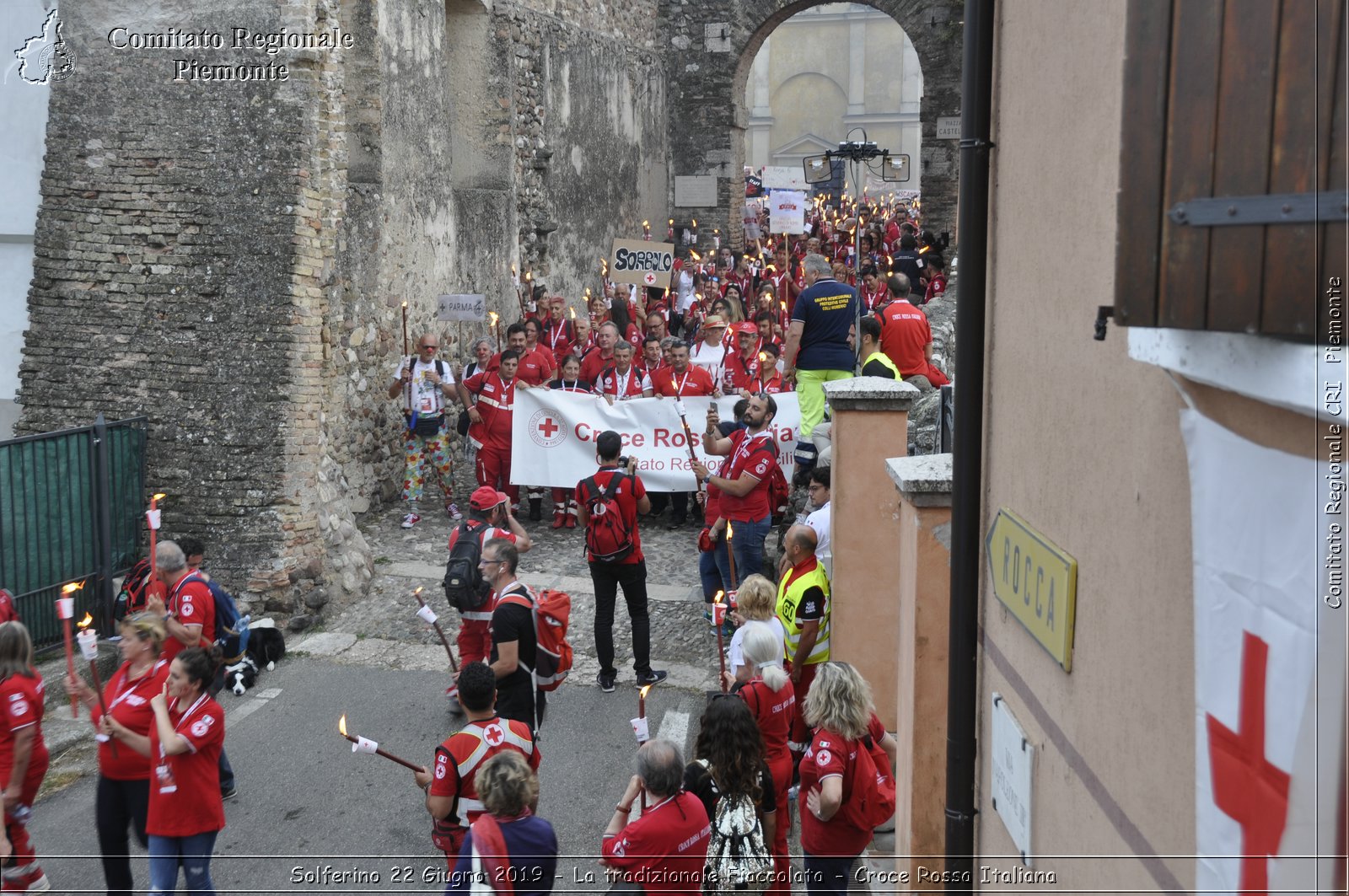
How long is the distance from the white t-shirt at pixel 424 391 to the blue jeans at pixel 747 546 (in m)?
4.27

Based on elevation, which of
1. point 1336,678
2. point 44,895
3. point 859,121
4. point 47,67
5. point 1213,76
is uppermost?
point 859,121

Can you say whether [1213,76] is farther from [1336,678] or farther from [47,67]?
[47,67]

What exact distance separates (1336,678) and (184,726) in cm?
452

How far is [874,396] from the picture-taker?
7.07 meters

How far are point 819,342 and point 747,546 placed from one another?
2.64 metres

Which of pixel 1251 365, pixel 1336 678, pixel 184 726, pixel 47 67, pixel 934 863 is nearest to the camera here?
pixel 1336 678

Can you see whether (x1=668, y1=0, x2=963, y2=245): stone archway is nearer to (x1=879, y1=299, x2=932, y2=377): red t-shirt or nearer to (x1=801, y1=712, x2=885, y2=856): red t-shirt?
(x1=879, y1=299, x2=932, y2=377): red t-shirt

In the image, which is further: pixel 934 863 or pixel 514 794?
pixel 934 863

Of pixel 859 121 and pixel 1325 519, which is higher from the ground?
pixel 859 121

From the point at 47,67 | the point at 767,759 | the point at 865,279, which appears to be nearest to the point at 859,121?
the point at 865,279

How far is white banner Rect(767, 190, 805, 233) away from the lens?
16547mm

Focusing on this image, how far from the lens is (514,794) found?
4.22 m

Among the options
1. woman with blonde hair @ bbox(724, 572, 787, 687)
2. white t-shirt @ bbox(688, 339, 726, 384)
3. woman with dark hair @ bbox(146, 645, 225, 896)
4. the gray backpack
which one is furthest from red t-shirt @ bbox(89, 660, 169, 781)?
white t-shirt @ bbox(688, 339, 726, 384)

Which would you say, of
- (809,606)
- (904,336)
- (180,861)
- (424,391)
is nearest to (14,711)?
(180,861)
